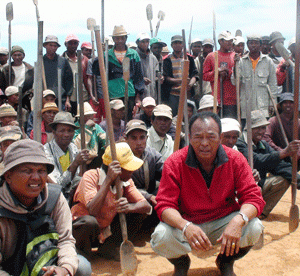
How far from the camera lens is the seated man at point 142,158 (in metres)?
4.35

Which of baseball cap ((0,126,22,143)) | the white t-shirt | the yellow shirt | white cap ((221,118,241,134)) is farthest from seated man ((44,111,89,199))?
the white t-shirt

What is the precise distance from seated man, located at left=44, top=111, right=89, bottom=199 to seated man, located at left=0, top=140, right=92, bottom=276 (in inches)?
53.5

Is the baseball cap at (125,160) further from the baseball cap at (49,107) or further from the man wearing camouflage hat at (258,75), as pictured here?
the man wearing camouflage hat at (258,75)

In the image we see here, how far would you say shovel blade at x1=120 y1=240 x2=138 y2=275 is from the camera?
3496 mm

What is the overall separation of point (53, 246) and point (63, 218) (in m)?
0.20

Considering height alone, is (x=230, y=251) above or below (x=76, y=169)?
below

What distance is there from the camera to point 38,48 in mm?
3961

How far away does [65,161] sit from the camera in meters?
4.38

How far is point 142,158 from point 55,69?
305cm

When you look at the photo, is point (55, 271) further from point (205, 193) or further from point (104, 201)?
point (205, 193)

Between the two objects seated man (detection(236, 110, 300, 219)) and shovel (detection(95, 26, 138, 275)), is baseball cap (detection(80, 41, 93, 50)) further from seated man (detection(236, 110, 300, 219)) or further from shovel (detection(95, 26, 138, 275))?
shovel (detection(95, 26, 138, 275))

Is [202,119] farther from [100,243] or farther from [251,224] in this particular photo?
[100,243]

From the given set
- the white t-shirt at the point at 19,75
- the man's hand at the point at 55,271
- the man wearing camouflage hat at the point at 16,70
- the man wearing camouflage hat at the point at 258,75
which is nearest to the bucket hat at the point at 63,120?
the man's hand at the point at 55,271

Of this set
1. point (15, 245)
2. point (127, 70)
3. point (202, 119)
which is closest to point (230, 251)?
point (202, 119)
